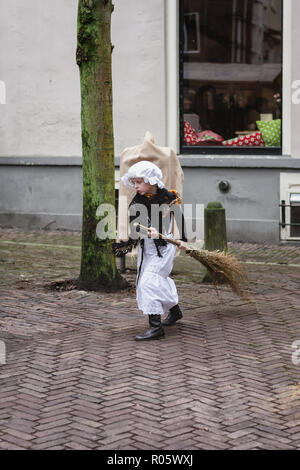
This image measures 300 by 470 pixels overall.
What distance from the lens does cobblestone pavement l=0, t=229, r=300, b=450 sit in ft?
16.7

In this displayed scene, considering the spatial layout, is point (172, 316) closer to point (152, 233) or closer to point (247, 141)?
point (152, 233)

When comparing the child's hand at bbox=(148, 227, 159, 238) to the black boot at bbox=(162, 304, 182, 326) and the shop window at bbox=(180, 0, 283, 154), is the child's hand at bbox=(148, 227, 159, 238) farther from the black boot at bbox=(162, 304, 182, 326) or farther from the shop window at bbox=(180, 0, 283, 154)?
the shop window at bbox=(180, 0, 283, 154)

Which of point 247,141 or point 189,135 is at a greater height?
point 189,135

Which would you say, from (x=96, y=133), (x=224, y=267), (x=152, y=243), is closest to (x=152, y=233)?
(x=152, y=243)

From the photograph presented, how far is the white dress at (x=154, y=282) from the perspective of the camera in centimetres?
718

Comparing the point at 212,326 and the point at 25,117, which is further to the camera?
the point at 25,117

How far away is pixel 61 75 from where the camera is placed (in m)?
13.4

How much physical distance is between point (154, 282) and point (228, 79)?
21.8 feet

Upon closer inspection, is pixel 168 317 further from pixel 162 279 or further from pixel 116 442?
pixel 116 442

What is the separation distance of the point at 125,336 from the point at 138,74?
660 cm

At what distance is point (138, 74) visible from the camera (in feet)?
42.4

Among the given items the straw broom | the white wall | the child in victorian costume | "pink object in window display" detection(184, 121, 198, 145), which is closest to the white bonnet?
the child in victorian costume
